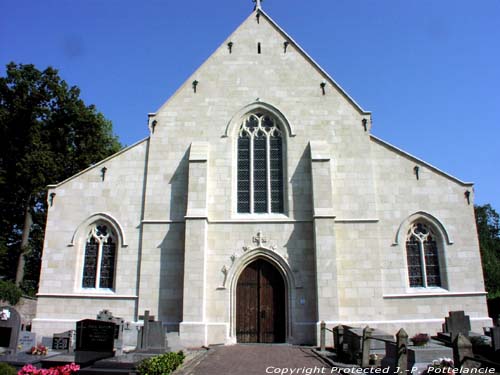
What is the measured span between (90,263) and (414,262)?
13.1 m

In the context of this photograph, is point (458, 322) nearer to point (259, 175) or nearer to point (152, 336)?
point (152, 336)

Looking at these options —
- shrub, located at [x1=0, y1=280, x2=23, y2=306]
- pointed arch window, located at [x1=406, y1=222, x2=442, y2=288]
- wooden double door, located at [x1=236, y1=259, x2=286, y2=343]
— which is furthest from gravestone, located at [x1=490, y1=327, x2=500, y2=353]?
shrub, located at [x1=0, y1=280, x2=23, y2=306]

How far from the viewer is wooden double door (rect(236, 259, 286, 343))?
669 inches

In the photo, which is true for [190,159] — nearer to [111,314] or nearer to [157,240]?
[157,240]

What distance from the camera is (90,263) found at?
18.2 m

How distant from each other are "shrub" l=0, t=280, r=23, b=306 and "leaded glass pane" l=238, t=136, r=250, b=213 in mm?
13958

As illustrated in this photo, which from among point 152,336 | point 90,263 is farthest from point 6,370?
point 90,263

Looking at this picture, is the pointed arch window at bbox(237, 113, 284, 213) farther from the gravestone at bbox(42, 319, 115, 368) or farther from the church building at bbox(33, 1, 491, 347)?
the gravestone at bbox(42, 319, 115, 368)

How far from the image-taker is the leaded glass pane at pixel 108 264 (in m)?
18.0

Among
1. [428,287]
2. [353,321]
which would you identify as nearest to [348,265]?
[353,321]

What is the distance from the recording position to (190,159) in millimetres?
18031

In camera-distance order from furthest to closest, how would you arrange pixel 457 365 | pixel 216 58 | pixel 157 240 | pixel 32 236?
1. pixel 32 236
2. pixel 216 58
3. pixel 157 240
4. pixel 457 365

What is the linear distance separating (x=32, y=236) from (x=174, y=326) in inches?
771

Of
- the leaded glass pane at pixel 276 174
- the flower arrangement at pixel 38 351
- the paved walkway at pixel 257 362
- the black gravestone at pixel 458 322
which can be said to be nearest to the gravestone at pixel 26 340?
the flower arrangement at pixel 38 351
